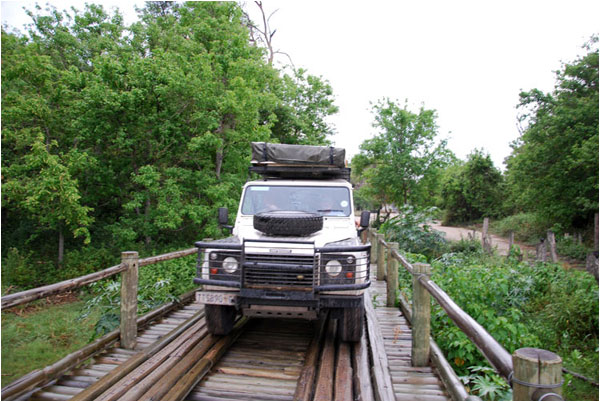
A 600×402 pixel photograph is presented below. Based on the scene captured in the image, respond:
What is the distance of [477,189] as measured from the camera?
3073 cm

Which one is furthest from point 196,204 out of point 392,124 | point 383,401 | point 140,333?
point 392,124

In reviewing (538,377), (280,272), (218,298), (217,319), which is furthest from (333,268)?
(538,377)

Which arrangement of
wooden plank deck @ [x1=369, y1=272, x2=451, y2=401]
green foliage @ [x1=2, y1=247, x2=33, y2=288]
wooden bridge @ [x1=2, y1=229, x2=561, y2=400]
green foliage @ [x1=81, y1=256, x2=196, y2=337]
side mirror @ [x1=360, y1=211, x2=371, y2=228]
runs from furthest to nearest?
green foliage @ [x1=2, y1=247, x2=33, y2=288] < side mirror @ [x1=360, y1=211, x2=371, y2=228] < green foliage @ [x1=81, y1=256, x2=196, y2=337] < wooden plank deck @ [x1=369, y1=272, x2=451, y2=401] < wooden bridge @ [x1=2, y1=229, x2=561, y2=400]

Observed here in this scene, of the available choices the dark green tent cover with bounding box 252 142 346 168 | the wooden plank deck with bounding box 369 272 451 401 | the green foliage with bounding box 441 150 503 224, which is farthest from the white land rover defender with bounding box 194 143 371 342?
the green foliage with bounding box 441 150 503 224

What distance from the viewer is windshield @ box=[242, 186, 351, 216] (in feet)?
19.0

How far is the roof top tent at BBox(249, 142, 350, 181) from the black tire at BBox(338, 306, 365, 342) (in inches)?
99.8

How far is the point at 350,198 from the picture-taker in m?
5.96

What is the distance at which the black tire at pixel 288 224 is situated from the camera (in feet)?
16.0

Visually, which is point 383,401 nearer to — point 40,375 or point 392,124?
point 40,375

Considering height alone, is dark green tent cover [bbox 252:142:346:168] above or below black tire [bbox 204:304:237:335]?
above

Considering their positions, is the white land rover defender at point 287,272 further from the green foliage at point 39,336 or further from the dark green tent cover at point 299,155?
the green foliage at point 39,336

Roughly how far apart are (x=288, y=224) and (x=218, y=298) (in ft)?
4.05

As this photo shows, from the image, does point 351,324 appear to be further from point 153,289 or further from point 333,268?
point 153,289

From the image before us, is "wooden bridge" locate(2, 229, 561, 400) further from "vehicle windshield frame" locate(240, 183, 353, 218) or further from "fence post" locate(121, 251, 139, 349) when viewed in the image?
"vehicle windshield frame" locate(240, 183, 353, 218)
